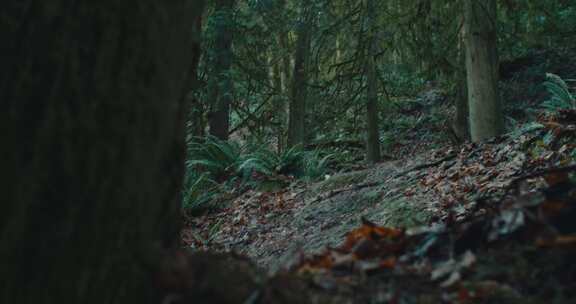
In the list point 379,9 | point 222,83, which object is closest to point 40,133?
point 379,9

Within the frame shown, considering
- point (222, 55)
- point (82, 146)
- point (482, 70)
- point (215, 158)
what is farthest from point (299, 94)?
point (82, 146)

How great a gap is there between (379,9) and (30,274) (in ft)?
27.7

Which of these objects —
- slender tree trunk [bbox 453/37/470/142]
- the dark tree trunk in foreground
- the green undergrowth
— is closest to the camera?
the dark tree trunk in foreground

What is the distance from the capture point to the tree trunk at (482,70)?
7.89m

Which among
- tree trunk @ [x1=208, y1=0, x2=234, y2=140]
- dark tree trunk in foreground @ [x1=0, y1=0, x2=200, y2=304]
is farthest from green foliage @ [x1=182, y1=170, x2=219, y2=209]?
dark tree trunk in foreground @ [x1=0, y1=0, x2=200, y2=304]

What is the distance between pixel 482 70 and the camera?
794cm

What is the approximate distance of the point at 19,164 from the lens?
1341 mm

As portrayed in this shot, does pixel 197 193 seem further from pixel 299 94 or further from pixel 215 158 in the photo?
pixel 299 94

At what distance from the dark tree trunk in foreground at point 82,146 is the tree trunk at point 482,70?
6960mm

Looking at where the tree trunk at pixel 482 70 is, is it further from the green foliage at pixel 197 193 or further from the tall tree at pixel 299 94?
the tall tree at pixel 299 94

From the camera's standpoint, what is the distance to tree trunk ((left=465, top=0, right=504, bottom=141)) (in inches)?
311

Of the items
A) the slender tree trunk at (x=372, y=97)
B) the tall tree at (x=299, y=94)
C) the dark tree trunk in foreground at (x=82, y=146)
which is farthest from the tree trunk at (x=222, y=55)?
the dark tree trunk in foreground at (x=82, y=146)

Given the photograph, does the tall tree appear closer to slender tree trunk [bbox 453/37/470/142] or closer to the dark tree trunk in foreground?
slender tree trunk [bbox 453/37/470/142]

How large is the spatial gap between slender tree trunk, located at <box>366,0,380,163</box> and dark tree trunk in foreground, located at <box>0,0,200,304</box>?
25.6 ft
